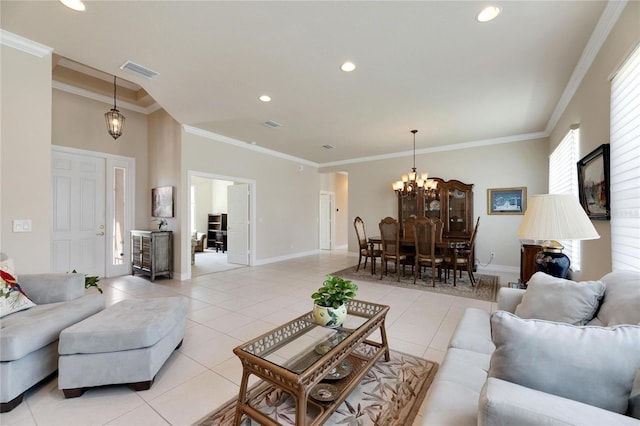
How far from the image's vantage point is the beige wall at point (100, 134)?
14.8ft

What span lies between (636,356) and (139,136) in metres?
6.91

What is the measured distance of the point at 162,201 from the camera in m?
5.21

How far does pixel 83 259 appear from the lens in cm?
474

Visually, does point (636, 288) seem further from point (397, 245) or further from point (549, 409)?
point (397, 245)

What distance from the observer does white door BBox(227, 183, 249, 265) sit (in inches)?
250

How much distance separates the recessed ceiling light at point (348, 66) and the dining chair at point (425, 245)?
106 inches

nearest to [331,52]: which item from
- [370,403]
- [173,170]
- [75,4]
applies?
[75,4]

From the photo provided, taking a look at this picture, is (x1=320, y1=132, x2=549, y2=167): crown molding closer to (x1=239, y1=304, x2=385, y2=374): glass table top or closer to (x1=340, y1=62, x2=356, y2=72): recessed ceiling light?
(x1=340, y1=62, x2=356, y2=72): recessed ceiling light

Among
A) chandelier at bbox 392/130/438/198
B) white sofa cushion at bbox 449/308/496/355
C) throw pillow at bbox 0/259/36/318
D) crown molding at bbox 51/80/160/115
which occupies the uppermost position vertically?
crown molding at bbox 51/80/160/115

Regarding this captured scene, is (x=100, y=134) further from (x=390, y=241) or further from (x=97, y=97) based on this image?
(x=390, y=241)

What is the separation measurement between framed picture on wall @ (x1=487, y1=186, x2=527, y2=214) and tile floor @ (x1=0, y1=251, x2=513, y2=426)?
9.57 ft

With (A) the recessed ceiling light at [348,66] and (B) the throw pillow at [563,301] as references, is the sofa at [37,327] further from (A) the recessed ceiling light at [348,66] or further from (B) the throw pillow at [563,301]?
(A) the recessed ceiling light at [348,66]

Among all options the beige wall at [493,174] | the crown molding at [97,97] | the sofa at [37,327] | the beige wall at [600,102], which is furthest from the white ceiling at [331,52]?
the sofa at [37,327]

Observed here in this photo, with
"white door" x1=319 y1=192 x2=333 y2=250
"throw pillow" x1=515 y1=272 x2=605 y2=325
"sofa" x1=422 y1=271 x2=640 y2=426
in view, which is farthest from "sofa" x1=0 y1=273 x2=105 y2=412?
"white door" x1=319 y1=192 x2=333 y2=250
